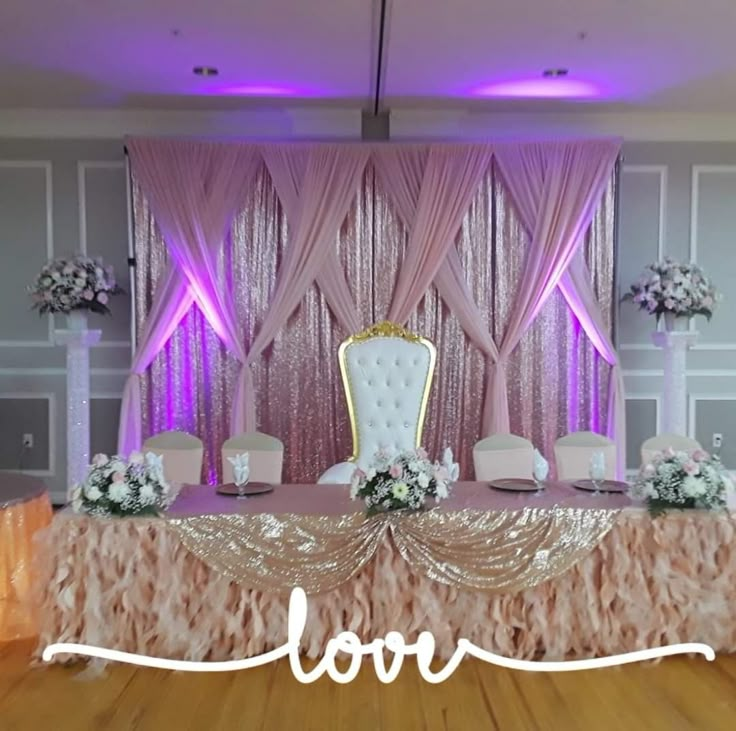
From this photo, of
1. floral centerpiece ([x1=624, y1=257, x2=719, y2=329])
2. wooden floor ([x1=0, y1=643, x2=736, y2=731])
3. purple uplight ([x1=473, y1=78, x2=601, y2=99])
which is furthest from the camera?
floral centerpiece ([x1=624, y1=257, x2=719, y2=329])

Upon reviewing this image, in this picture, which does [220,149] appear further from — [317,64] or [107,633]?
[107,633]

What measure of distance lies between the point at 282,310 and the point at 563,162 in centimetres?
228

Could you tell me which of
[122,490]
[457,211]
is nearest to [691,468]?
[122,490]

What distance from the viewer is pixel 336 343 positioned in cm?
559

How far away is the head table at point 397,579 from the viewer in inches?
116

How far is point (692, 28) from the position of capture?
4148 millimetres

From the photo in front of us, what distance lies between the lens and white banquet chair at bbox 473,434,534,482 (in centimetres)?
411

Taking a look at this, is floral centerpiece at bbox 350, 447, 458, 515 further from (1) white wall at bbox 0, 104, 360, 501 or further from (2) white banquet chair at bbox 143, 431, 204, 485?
(1) white wall at bbox 0, 104, 360, 501

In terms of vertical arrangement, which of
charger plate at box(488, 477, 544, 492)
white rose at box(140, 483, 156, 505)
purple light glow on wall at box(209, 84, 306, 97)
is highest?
purple light glow on wall at box(209, 84, 306, 97)

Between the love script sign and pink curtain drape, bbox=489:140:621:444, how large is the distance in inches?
103

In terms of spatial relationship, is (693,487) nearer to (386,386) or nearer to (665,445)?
(665,445)

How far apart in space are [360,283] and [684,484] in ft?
9.98

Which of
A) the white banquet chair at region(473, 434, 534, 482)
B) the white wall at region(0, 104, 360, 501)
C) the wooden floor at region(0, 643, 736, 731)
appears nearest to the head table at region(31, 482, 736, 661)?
the wooden floor at region(0, 643, 736, 731)

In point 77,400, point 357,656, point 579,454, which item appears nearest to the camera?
point 357,656
